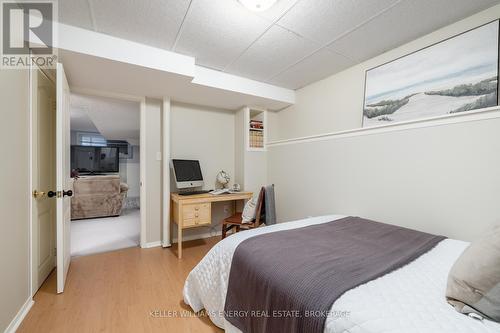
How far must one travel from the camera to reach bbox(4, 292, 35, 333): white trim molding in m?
1.29

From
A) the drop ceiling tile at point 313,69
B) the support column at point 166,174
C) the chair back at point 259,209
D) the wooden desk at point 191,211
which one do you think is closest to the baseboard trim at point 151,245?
the support column at point 166,174

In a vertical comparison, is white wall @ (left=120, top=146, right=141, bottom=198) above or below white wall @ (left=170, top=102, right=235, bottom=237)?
below

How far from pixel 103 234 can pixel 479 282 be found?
402cm

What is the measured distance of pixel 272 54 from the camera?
2146mm

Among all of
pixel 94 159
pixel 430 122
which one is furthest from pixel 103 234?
pixel 430 122

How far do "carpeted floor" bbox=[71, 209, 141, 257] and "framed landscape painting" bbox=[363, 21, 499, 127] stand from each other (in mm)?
3459

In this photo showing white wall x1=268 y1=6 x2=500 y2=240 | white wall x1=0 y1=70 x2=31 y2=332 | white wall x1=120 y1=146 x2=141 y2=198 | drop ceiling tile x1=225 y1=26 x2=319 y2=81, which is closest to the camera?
white wall x1=0 y1=70 x2=31 y2=332

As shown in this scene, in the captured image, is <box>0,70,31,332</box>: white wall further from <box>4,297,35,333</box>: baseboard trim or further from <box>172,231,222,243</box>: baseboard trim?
<box>172,231,222,243</box>: baseboard trim

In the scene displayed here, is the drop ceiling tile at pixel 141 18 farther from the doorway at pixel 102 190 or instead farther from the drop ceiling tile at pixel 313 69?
the drop ceiling tile at pixel 313 69

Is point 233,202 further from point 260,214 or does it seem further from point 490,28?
point 490,28

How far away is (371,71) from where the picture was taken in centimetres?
215

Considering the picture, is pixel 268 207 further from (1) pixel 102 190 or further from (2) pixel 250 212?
(1) pixel 102 190

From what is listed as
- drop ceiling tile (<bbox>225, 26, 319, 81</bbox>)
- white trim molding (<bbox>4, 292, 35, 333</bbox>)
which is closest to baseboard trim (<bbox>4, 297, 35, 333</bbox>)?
A: white trim molding (<bbox>4, 292, 35, 333</bbox>)

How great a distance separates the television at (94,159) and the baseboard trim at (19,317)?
5.59 m
